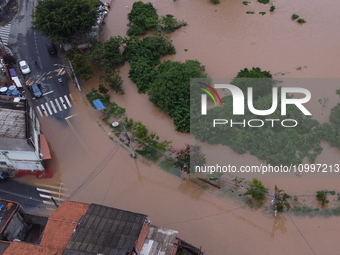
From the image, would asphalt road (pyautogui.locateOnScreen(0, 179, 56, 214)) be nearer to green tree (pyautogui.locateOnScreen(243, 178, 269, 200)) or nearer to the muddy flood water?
the muddy flood water

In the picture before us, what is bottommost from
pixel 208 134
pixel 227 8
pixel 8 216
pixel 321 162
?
pixel 8 216

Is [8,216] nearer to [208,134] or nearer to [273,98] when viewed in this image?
[208,134]

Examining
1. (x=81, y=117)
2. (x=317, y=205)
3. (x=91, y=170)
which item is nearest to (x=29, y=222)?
(x=91, y=170)

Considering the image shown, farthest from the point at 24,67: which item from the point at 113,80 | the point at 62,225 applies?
the point at 62,225

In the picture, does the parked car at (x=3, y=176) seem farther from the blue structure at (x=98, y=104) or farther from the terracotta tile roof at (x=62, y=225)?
the blue structure at (x=98, y=104)

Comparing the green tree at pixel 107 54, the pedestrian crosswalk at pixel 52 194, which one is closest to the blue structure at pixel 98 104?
the green tree at pixel 107 54

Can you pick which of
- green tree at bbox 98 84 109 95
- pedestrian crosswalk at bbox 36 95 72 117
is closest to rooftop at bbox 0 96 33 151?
pedestrian crosswalk at bbox 36 95 72 117
